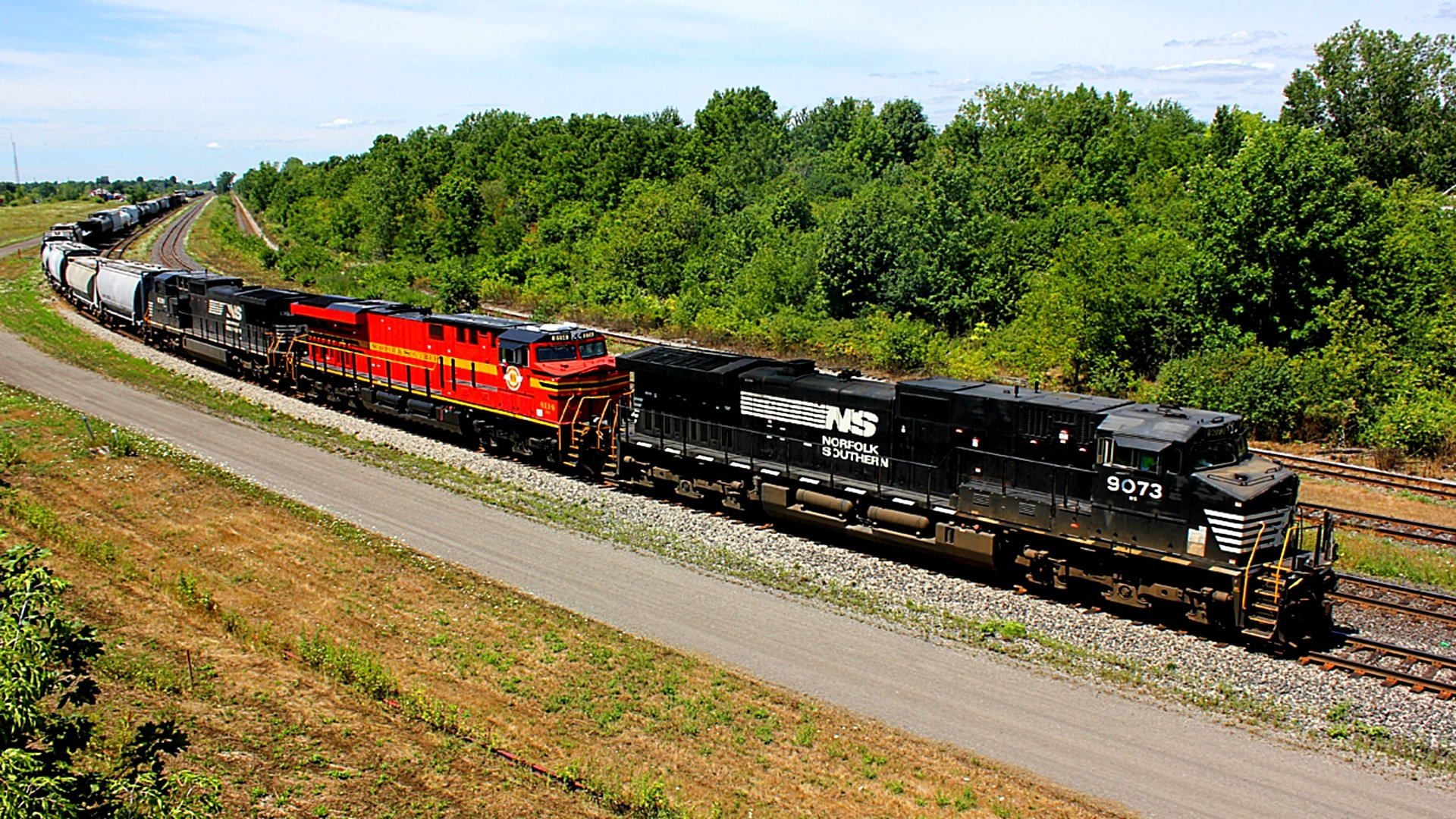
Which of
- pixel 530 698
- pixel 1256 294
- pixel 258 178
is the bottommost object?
pixel 530 698

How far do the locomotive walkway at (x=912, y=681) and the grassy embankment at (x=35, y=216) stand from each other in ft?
287

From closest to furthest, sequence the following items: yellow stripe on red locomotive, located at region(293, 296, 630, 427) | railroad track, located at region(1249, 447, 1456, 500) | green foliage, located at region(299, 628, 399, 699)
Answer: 1. green foliage, located at region(299, 628, 399, 699)
2. railroad track, located at region(1249, 447, 1456, 500)
3. yellow stripe on red locomotive, located at region(293, 296, 630, 427)

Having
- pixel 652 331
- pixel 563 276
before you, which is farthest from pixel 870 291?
pixel 563 276

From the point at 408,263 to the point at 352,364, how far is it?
1635 inches

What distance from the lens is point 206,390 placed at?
33.8 m

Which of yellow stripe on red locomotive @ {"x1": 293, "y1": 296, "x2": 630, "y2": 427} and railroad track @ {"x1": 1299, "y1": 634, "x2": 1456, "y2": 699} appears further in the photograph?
yellow stripe on red locomotive @ {"x1": 293, "y1": 296, "x2": 630, "y2": 427}

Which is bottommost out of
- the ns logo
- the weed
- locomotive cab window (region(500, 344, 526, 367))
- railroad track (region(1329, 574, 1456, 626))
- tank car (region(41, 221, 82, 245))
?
railroad track (region(1329, 574, 1456, 626))

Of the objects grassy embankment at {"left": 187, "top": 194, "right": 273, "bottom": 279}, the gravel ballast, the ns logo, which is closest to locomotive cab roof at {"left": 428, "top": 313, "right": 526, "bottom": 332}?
the gravel ballast

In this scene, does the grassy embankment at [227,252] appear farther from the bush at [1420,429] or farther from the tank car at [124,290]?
the bush at [1420,429]

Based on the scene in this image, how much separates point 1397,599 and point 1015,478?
6523 mm

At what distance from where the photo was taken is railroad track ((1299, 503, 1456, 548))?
19812 millimetres

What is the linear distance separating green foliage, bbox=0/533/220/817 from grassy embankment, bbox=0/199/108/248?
321ft

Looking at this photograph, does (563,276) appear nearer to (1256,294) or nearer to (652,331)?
(652,331)

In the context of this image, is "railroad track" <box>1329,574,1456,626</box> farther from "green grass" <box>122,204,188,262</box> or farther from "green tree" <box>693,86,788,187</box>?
"green grass" <box>122,204,188,262</box>
